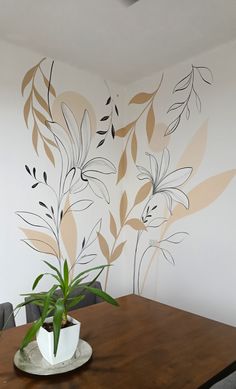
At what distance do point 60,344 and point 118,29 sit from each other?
192 cm

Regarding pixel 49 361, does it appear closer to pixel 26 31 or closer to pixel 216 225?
pixel 216 225

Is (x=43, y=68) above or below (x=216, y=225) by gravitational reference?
above

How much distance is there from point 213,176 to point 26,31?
1.68m

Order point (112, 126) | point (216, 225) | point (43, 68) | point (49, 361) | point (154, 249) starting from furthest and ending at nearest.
A: point (112, 126), point (154, 249), point (43, 68), point (216, 225), point (49, 361)

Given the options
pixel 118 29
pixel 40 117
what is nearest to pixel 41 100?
pixel 40 117

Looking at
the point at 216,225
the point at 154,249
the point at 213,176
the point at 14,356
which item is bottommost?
the point at 14,356

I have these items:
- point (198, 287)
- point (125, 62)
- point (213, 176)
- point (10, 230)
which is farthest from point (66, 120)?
point (198, 287)

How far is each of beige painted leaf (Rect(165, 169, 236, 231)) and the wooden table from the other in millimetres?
876

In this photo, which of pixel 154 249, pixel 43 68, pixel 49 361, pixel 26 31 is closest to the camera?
pixel 49 361

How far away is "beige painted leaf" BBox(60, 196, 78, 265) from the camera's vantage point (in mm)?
2564

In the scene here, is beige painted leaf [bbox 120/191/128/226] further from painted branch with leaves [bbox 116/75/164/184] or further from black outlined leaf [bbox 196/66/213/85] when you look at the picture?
black outlined leaf [bbox 196/66/213/85]

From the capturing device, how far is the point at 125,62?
2.55 m

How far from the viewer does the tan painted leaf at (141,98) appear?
2795 mm

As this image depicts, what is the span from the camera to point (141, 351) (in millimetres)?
1300
